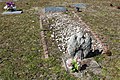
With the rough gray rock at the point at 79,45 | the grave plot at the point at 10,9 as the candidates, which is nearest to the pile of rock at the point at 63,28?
the rough gray rock at the point at 79,45

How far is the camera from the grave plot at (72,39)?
8.96 metres

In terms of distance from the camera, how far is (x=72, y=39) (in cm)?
930

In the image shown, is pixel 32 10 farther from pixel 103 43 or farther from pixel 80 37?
pixel 80 37

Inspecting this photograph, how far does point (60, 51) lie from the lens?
10359mm

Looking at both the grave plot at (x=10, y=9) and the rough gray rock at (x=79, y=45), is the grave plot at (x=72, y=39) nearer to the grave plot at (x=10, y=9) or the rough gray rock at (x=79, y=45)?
the rough gray rock at (x=79, y=45)

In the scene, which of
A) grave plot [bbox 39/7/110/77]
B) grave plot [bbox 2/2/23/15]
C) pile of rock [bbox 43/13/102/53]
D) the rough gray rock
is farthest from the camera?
grave plot [bbox 2/2/23/15]

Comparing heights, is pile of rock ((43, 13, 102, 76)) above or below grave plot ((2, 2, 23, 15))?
below

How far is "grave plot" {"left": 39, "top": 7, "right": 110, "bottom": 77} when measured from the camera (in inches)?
353

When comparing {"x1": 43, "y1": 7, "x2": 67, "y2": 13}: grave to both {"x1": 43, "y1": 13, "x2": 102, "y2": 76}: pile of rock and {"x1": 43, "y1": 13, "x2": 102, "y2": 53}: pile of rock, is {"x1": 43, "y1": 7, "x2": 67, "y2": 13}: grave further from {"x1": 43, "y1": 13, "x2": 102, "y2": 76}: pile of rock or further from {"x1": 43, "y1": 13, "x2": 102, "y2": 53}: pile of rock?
{"x1": 43, "y1": 13, "x2": 102, "y2": 76}: pile of rock

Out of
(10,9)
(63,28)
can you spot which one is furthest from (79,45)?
(10,9)

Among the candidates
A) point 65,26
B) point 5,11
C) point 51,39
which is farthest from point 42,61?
point 5,11

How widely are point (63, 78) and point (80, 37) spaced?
6.34ft

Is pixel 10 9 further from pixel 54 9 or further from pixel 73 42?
pixel 73 42

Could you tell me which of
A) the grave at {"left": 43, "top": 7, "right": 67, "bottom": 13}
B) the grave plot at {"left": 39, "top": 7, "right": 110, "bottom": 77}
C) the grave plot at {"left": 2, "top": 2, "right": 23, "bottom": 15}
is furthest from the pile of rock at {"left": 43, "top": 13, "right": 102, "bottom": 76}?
the grave plot at {"left": 2, "top": 2, "right": 23, "bottom": 15}
